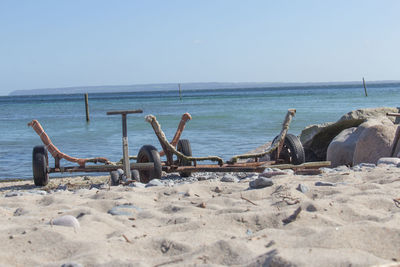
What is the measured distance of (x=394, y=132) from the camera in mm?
7914

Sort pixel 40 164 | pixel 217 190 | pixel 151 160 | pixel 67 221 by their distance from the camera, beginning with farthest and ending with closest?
1. pixel 40 164
2. pixel 151 160
3. pixel 217 190
4. pixel 67 221

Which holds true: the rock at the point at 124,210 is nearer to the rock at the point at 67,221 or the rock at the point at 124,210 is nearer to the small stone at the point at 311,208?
the rock at the point at 67,221

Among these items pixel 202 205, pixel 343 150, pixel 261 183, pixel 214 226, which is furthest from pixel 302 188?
pixel 343 150

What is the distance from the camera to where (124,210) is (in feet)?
13.8

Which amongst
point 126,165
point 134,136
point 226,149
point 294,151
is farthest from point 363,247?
point 134,136

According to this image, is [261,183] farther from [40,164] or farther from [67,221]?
[40,164]

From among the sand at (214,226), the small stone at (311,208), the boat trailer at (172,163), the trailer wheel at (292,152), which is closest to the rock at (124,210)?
the sand at (214,226)

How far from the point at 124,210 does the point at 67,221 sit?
62 centimetres

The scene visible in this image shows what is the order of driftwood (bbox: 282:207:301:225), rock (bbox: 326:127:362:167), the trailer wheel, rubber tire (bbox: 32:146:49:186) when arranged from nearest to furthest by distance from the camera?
driftwood (bbox: 282:207:301:225) < the trailer wheel < rubber tire (bbox: 32:146:49:186) < rock (bbox: 326:127:362:167)

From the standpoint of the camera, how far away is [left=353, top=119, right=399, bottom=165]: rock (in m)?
7.78

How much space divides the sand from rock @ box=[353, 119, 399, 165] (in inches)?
107

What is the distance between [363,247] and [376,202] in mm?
1207

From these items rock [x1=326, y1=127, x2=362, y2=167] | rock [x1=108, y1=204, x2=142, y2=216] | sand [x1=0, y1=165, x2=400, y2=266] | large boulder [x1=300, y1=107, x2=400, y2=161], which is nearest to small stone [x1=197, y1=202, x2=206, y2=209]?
sand [x1=0, y1=165, x2=400, y2=266]

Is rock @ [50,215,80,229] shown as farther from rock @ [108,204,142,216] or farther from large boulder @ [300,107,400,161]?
large boulder @ [300,107,400,161]
